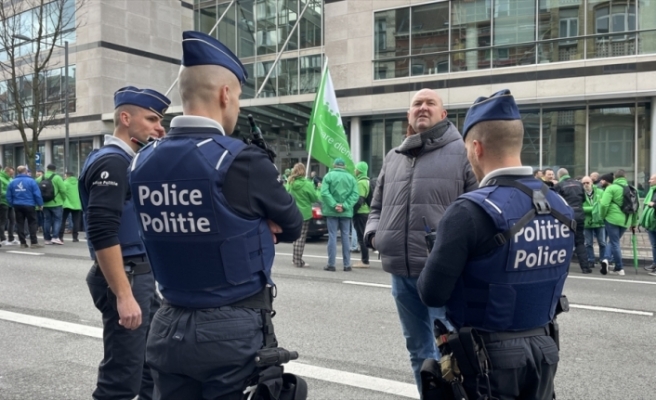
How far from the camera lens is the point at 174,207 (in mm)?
2082

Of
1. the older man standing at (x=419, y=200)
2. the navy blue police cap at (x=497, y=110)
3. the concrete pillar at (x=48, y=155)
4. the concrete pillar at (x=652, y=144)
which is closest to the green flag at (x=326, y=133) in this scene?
the older man standing at (x=419, y=200)

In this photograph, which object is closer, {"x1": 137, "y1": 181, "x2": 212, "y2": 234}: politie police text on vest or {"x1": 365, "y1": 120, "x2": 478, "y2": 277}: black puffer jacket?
{"x1": 137, "y1": 181, "x2": 212, "y2": 234}: politie police text on vest

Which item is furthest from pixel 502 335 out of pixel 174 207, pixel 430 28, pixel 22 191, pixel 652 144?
pixel 430 28

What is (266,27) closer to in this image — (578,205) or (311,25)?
(311,25)

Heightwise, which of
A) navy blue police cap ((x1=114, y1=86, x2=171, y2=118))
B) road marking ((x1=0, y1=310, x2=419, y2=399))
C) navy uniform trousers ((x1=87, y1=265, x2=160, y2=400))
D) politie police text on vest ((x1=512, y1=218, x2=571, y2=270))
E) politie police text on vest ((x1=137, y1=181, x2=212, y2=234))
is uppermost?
navy blue police cap ((x1=114, y1=86, x2=171, y2=118))

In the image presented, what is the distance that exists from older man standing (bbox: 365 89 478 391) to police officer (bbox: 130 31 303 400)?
1333mm

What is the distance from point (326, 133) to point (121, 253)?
33.3ft

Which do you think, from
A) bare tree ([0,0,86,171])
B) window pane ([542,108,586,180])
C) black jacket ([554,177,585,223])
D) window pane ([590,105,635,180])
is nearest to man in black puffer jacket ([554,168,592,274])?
black jacket ([554,177,585,223])

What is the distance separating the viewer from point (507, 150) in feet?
7.50

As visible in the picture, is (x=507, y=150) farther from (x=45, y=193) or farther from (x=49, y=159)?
(x=49, y=159)

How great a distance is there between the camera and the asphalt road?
4.25m

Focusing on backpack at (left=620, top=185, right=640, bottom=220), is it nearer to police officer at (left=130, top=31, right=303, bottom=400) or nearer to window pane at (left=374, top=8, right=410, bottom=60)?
police officer at (left=130, top=31, right=303, bottom=400)

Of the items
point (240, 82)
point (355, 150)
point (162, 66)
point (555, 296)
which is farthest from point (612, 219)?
point (162, 66)

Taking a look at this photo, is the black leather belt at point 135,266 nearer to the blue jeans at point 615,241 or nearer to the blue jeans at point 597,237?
the blue jeans at point 615,241
